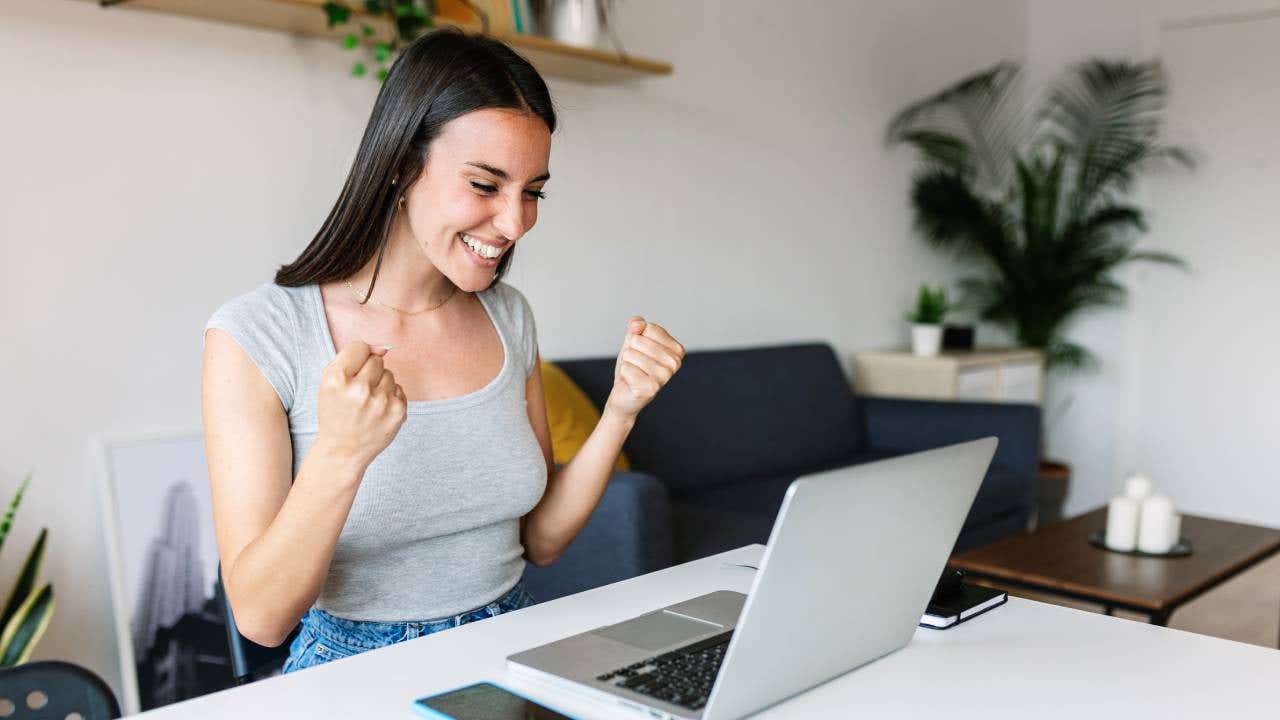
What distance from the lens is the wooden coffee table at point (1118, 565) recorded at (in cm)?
227

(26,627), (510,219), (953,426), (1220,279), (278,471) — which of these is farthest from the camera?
(1220,279)

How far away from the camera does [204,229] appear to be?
2.46 m

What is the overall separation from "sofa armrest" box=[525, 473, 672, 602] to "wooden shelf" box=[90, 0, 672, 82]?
1.13 metres

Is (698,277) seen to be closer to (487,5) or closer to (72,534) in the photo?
(487,5)

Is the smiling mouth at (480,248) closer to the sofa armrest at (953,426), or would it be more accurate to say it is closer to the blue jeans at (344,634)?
the blue jeans at (344,634)

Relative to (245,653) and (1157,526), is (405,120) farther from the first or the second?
(1157,526)

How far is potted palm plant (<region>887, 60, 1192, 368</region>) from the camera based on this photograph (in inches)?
184

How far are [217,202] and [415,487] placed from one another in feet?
4.71

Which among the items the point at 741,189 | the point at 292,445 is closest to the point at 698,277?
the point at 741,189

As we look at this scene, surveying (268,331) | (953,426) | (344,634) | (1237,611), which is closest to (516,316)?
(268,331)

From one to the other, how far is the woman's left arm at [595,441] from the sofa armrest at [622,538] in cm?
71

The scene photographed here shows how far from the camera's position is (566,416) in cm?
263

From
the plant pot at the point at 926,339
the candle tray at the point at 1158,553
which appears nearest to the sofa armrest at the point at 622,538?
the candle tray at the point at 1158,553

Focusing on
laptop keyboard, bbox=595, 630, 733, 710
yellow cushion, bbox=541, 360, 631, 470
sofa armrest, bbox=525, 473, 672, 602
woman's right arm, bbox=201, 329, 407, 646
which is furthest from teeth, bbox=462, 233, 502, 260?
yellow cushion, bbox=541, 360, 631, 470
